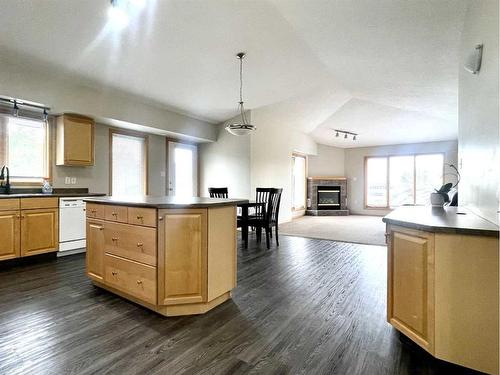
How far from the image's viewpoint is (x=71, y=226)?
409 cm

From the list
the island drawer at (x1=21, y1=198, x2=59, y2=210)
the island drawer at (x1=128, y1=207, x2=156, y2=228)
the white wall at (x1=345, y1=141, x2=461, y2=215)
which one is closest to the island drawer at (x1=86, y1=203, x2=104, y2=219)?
the island drawer at (x1=128, y1=207, x2=156, y2=228)

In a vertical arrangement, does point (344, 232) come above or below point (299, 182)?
below

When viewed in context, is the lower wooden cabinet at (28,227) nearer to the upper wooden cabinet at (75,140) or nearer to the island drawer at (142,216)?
the upper wooden cabinet at (75,140)

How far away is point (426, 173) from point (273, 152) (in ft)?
18.1

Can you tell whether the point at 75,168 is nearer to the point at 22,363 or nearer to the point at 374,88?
the point at 22,363

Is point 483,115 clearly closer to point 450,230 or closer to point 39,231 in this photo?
point 450,230

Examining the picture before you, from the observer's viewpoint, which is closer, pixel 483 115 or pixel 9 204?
pixel 483 115

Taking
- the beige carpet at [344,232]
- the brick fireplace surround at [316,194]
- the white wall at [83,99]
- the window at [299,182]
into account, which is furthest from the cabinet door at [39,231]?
the brick fireplace surround at [316,194]

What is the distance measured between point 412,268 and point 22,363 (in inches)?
94.4

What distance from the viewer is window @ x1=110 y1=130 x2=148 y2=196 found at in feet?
17.4

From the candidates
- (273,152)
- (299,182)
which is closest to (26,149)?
(273,152)

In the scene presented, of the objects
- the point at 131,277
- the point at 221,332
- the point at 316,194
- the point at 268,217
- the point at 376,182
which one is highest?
the point at 376,182

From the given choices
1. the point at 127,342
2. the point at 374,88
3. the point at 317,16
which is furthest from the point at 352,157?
the point at 127,342

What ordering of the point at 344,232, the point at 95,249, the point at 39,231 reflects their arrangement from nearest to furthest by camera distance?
the point at 95,249
the point at 39,231
the point at 344,232
